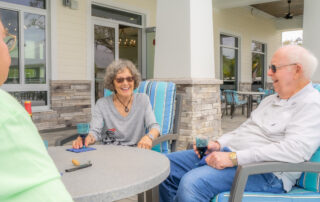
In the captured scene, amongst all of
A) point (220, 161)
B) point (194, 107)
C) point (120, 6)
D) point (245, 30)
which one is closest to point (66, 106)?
point (120, 6)

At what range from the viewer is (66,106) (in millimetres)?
6555

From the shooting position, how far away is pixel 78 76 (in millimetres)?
6785

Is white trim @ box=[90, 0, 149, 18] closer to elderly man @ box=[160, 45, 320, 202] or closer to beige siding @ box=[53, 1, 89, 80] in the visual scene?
beige siding @ box=[53, 1, 89, 80]

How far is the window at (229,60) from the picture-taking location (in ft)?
37.1

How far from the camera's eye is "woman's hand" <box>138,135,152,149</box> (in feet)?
7.00

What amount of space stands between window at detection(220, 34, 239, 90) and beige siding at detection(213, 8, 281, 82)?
0.24 meters

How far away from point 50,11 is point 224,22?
6.72 metres

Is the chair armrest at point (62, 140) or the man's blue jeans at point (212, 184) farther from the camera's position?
the chair armrest at point (62, 140)

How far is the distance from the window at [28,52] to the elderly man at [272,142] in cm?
482

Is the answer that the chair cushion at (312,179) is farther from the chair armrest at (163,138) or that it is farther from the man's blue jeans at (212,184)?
the chair armrest at (163,138)

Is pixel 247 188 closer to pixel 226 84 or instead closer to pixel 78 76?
pixel 78 76

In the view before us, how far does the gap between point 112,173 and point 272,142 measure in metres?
1.03

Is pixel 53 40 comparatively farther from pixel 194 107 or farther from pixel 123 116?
pixel 123 116

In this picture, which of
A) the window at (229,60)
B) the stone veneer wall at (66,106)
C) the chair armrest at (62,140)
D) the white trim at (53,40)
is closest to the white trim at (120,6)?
the white trim at (53,40)
